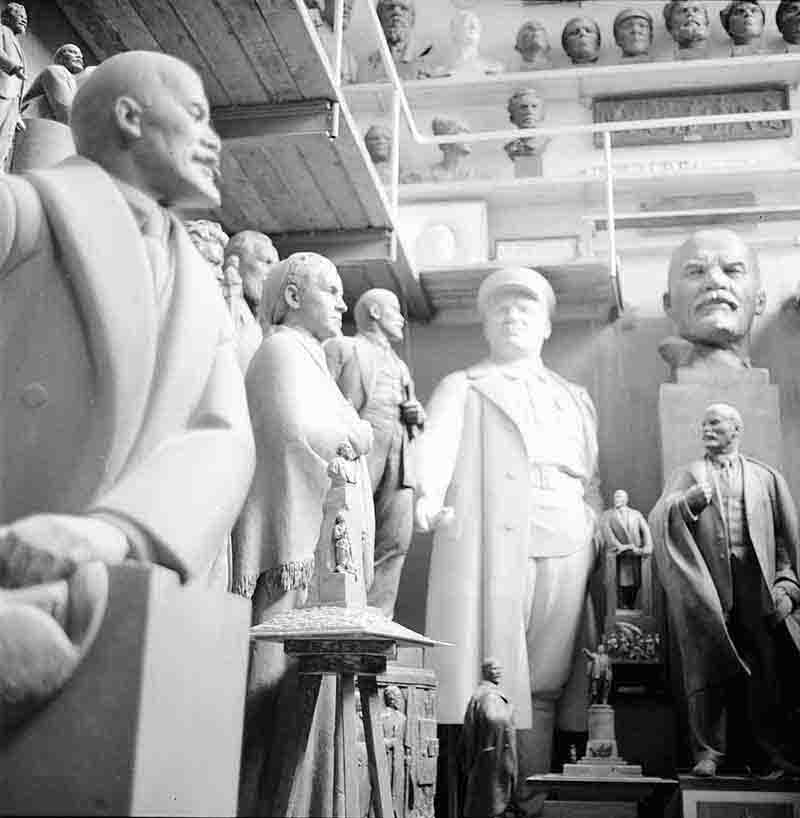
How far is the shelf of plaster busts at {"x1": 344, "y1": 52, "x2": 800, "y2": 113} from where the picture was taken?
10008mm

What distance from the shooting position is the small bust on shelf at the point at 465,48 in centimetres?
1031

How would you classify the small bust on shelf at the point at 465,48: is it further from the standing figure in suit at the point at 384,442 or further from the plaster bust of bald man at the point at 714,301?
the standing figure in suit at the point at 384,442

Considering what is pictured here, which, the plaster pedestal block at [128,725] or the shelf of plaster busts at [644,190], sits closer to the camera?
the plaster pedestal block at [128,725]

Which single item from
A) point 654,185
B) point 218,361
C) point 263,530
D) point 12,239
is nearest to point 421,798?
point 263,530

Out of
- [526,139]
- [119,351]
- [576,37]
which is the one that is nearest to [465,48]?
[576,37]

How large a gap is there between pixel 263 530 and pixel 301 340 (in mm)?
747

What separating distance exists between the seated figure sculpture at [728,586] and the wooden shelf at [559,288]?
1.76 m

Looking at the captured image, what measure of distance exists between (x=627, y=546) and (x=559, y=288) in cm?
209

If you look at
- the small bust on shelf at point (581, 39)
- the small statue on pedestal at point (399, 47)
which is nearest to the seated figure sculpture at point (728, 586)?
the small bust on shelf at point (581, 39)

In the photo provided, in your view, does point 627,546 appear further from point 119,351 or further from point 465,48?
point 465,48

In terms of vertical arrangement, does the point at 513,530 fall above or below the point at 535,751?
above

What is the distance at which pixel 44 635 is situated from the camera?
6.62ft

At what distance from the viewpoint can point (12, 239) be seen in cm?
234

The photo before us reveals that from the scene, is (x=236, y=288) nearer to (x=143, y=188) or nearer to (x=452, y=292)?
(x=452, y=292)
